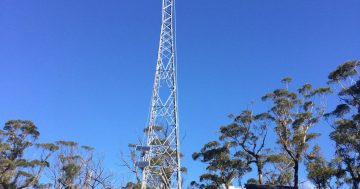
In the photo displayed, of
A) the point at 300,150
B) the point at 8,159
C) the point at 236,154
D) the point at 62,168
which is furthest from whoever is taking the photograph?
the point at 62,168

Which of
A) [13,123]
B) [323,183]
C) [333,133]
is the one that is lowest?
[323,183]

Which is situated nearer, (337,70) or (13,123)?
(337,70)

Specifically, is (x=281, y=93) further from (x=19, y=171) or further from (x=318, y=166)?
(x=19, y=171)

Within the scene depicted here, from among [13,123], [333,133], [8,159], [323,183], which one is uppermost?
[13,123]

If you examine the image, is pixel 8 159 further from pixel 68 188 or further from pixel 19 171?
pixel 68 188

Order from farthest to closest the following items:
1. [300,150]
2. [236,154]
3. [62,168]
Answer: [62,168], [236,154], [300,150]

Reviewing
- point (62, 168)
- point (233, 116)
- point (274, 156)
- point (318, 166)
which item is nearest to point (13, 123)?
point (62, 168)

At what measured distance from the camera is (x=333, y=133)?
20562 mm

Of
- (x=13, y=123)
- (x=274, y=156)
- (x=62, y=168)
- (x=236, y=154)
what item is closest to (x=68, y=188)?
(x=62, y=168)

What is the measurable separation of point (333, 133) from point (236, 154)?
826cm

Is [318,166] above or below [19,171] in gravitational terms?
below

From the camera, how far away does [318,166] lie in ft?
78.6

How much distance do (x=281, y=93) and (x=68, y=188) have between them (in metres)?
18.8

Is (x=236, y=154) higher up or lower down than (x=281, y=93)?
lower down
